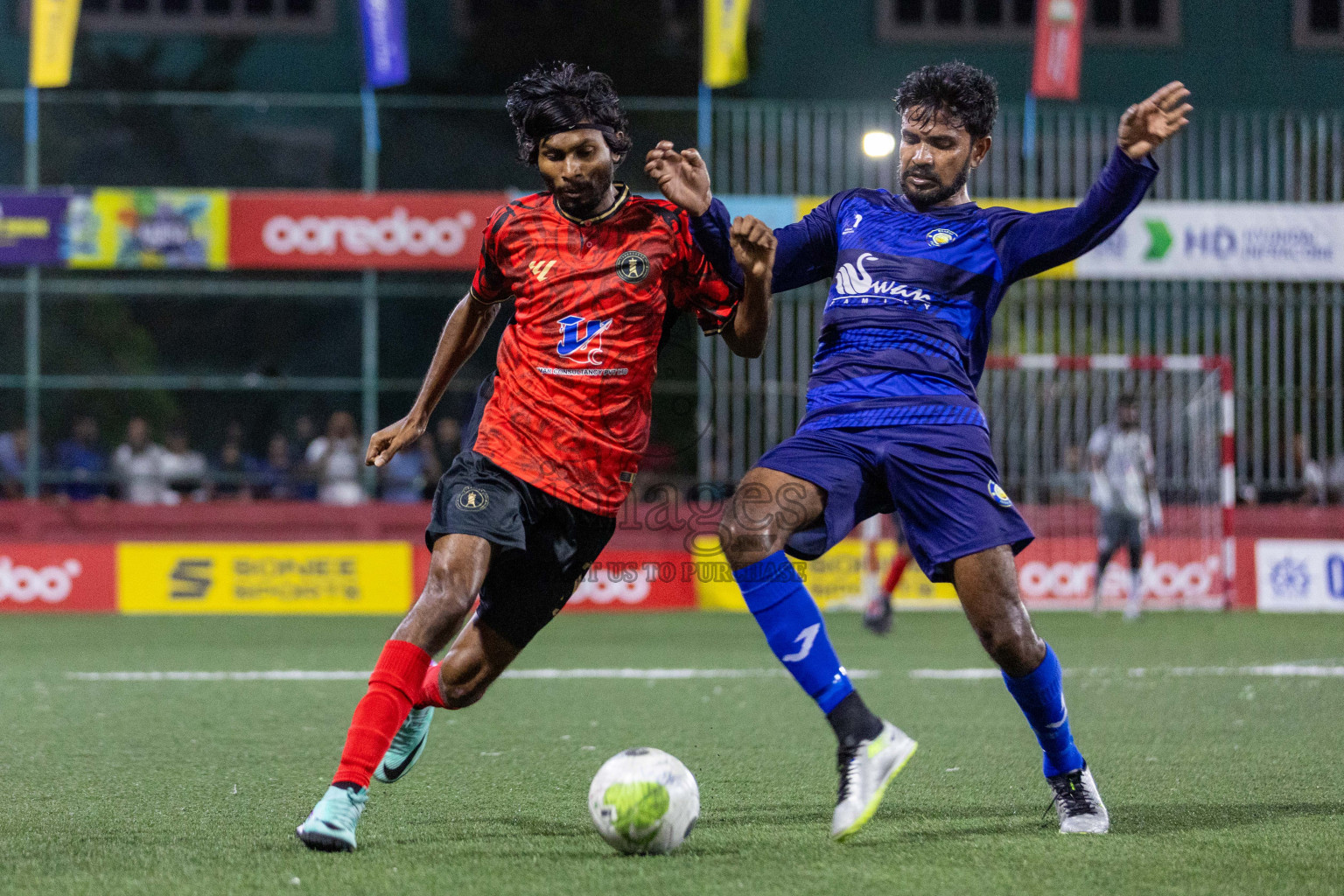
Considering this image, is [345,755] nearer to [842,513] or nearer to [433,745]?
[842,513]

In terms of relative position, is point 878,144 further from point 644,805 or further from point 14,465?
point 644,805

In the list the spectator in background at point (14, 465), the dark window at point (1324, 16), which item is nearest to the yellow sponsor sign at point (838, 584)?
the spectator in background at point (14, 465)

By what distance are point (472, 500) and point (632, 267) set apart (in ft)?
2.64

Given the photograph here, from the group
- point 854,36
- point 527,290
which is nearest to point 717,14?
point 854,36

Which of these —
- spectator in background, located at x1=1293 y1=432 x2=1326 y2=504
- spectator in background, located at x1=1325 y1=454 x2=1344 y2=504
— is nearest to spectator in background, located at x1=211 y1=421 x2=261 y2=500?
spectator in background, located at x1=1293 y1=432 x2=1326 y2=504

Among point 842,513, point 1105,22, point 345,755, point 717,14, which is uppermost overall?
point 1105,22

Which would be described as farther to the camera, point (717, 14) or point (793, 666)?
point (717, 14)

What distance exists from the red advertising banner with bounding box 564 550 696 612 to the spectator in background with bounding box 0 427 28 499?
20.5ft

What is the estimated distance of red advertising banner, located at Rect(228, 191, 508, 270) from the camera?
16.2m

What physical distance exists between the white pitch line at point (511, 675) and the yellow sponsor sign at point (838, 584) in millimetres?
5414

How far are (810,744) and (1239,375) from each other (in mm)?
12361

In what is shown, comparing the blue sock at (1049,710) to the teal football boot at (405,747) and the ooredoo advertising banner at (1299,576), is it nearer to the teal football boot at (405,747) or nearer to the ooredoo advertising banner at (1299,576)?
the teal football boot at (405,747)

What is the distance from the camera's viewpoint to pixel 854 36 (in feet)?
75.3

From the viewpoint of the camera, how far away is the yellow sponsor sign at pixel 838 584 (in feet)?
49.8
